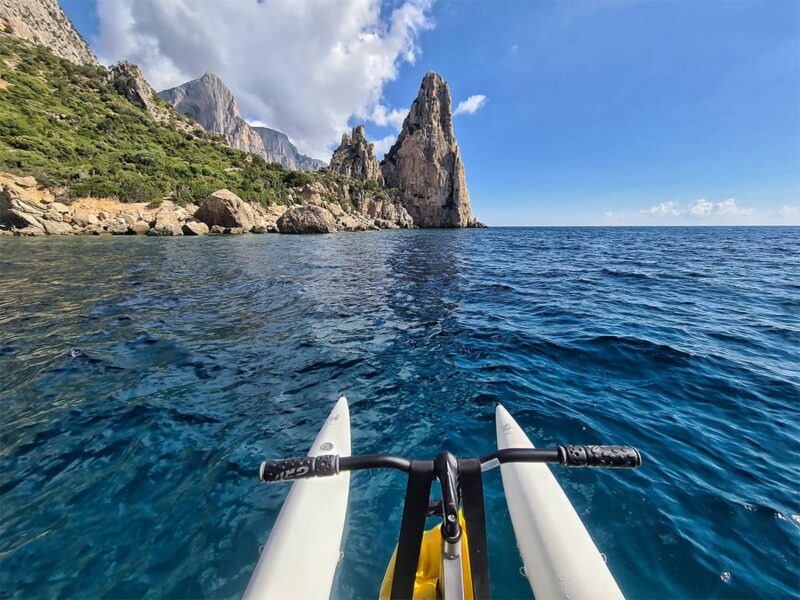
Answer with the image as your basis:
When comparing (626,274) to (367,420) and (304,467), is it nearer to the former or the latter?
(367,420)

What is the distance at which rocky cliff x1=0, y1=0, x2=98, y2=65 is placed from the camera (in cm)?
6781

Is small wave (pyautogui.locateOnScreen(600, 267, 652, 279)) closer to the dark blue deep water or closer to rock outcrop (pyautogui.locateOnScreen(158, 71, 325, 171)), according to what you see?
the dark blue deep water

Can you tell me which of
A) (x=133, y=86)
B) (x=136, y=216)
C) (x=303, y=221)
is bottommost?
(x=303, y=221)

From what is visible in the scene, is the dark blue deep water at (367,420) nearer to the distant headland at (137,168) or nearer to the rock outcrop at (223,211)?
the distant headland at (137,168)

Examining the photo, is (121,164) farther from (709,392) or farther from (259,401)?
(709,392)

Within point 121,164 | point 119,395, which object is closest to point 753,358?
point 119,395

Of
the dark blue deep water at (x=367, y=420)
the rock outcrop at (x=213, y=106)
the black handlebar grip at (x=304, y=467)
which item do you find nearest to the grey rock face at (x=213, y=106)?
the rock outcrop at (x=213, y=106)

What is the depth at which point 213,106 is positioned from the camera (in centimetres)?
18438

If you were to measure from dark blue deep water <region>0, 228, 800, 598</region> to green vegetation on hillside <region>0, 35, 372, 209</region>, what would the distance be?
37758mm

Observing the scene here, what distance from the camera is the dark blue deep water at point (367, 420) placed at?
2861mm

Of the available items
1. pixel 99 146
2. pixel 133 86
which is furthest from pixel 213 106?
pixel 99 146

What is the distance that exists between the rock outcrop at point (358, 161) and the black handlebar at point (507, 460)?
347ft

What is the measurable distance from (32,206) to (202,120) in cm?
19239

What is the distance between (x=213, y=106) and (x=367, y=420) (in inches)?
9299
